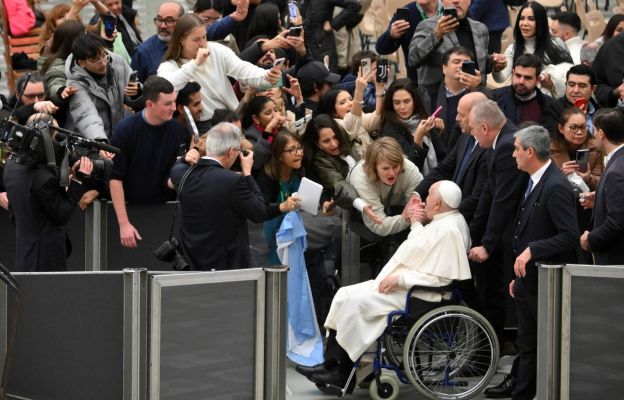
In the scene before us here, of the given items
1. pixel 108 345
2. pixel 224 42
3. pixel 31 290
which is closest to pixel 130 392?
pixel 108 345

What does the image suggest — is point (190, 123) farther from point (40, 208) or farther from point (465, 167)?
point (465, 167)

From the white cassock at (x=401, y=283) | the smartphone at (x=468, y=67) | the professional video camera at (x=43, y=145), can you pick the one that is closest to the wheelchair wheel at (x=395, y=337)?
the white cassock at (x=401, y=283)

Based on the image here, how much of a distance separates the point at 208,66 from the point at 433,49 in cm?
211

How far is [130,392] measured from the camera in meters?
9.12

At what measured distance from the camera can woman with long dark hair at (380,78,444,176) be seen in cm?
→ 1272

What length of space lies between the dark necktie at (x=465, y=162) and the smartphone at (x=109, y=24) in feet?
12.8

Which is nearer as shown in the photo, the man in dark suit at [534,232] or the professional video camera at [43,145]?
the man in dark suit at [534,232]

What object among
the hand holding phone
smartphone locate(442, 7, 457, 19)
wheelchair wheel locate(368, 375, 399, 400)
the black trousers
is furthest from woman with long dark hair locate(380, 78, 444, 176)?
the black trousers

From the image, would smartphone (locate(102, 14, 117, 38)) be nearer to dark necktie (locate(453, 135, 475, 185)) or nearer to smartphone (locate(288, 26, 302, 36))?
smartphone (locate(288, 26, 302, 36))

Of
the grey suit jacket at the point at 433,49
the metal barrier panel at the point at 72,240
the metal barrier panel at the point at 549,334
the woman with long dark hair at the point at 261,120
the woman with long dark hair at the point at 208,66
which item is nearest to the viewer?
the metal barrier panel at the point at 549,334

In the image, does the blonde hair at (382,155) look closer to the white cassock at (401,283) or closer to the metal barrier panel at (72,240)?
the white cassock at (401,283)

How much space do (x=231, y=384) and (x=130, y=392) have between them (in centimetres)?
72

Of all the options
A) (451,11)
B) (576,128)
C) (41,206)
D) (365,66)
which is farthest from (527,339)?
(451,11)

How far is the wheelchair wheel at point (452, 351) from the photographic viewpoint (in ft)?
35.1
